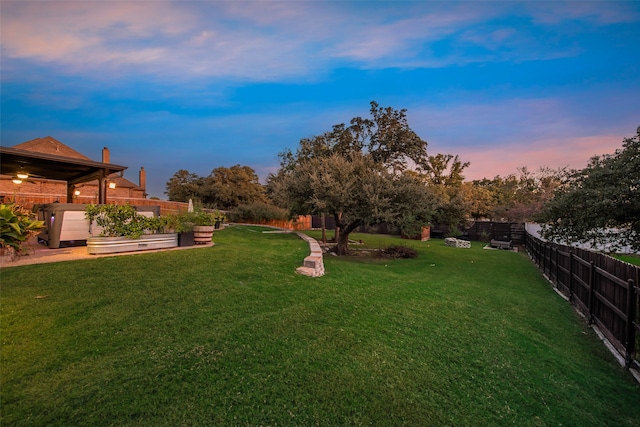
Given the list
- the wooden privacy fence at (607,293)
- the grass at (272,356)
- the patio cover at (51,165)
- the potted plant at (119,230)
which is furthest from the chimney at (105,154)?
the wooden privacy fence at (607,293)

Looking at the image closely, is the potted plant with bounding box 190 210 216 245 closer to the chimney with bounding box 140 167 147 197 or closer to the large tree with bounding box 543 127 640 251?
the large tree with bounding box 543 127 640 251

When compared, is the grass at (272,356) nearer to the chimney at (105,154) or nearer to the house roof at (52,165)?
the house roof at (52,165)

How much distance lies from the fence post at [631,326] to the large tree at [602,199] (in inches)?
82.1

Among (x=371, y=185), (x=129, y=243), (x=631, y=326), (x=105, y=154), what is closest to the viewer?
(x=631, y=326)

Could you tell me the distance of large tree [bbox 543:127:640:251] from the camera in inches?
215

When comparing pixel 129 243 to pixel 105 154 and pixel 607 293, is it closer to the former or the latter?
pixel 607 293

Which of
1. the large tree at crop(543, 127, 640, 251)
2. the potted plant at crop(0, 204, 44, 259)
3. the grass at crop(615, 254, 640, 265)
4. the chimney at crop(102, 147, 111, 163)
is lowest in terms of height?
the grass at crop(615, 254, 640, 265)

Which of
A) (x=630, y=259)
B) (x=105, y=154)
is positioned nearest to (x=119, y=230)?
(x=630, y=259)

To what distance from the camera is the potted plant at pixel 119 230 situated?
6.42 m

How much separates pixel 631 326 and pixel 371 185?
25.1ft

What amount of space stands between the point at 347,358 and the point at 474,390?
1.27m

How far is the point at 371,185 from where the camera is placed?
10.7m

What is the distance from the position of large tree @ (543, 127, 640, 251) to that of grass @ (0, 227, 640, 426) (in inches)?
87.9

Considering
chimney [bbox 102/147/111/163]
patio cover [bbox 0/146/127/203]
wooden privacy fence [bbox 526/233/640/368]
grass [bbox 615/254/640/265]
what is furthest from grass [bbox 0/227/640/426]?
chimney [bbox 102/147/111/163]
